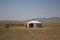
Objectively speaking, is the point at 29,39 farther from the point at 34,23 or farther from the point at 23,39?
the point at 34,23

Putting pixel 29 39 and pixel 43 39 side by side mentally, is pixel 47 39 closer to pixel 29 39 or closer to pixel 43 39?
pixel 43 39

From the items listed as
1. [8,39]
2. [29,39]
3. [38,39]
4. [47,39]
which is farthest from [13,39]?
[47,39]

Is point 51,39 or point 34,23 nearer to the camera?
point 51,39

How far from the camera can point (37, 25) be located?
55.1ft

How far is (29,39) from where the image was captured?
766cm

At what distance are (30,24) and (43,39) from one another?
939 cm

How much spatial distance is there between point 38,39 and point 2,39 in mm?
1846

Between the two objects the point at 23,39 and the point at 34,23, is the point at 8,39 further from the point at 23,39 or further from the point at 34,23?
the point at 34,23

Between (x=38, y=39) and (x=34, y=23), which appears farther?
(x=34, y=23)

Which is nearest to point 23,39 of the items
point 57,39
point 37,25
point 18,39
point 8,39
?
point 18,39

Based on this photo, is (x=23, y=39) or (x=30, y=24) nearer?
(x=23, y=39)

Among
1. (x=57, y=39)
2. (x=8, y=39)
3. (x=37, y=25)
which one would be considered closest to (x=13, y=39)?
(x=8, y=39)

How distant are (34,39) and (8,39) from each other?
134cm

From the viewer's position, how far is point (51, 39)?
25.8 feet
